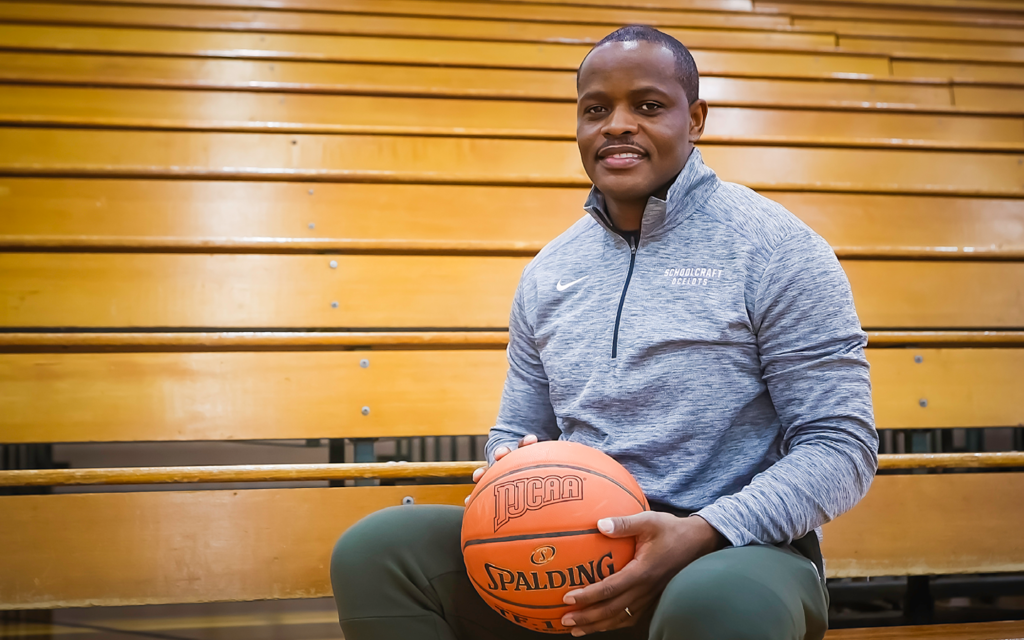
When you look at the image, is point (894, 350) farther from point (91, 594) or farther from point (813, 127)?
point (91, 594)

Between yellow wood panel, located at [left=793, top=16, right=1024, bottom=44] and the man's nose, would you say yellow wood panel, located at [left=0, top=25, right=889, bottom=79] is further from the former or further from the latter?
the man's nose

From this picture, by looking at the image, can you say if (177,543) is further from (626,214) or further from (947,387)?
(947,387)

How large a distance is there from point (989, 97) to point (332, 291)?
1874mm

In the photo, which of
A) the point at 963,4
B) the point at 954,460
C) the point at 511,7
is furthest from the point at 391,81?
the point at 963,4

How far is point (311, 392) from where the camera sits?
104cm

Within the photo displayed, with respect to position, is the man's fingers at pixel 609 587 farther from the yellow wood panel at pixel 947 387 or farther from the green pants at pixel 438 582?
the yellow wood panel at pixel 947 387

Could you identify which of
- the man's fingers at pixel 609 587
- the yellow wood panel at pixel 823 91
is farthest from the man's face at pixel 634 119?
the yellow wood panel at pixel 823 91

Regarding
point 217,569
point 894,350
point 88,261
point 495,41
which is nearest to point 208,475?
point 217,569

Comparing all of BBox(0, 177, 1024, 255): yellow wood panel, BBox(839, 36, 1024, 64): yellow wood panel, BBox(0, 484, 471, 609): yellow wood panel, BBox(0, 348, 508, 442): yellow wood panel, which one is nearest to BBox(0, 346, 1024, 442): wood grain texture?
BBox(0, 348, 508, 442): yellow wood panel

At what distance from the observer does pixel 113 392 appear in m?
1.01

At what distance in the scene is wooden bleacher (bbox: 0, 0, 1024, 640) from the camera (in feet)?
3.08

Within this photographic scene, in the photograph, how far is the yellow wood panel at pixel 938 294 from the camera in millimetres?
1213

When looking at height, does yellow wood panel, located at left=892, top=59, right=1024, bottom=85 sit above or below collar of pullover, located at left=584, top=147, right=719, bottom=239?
above

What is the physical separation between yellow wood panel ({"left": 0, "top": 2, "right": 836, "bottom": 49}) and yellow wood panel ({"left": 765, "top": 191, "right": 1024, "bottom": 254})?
2.69 ft
